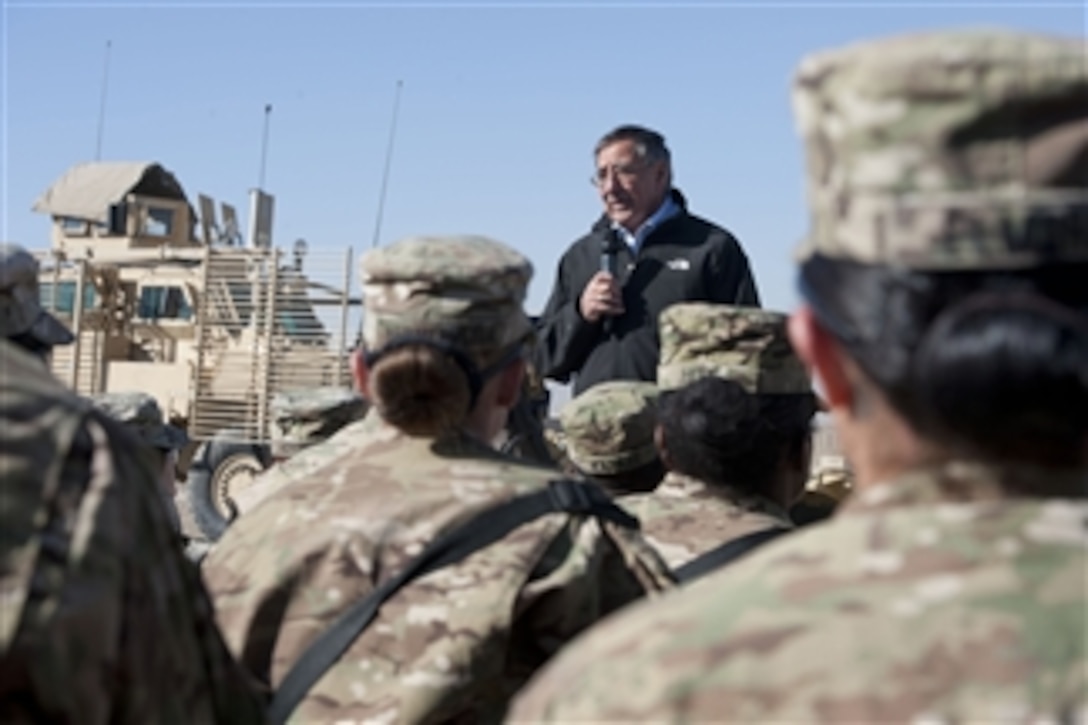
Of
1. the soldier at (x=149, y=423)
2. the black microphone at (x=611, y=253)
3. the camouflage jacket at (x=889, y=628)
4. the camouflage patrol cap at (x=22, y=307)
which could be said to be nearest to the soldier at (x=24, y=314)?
the camouflage patrol cap at (x=22, y=307)

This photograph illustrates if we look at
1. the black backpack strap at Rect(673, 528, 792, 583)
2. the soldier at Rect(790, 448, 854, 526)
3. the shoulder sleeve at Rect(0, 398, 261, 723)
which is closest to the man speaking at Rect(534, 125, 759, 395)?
the soldier at Rect(790, 448, 854, 526)

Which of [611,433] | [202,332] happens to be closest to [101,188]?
[202,332]

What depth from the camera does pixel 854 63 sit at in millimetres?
1654

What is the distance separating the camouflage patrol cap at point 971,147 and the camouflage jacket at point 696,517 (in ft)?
7.21

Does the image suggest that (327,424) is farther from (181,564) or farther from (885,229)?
(885,229)

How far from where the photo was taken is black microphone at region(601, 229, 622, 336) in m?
6.62

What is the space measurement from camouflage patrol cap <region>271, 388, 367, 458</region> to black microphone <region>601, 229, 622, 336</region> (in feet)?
3.95

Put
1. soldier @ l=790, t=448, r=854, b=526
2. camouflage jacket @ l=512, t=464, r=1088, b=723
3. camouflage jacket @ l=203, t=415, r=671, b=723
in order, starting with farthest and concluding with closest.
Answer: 1. soldier @ l=790, t=448, r=854, b=526
2. camouflage jacket @ l=203, t=415, r=671, b=723
3. camouflage jacket @ l=512, t=464, r=1088, b=723

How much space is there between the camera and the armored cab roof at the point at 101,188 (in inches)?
1137

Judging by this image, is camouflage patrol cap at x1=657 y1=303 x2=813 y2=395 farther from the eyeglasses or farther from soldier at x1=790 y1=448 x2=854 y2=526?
the eyeglasses

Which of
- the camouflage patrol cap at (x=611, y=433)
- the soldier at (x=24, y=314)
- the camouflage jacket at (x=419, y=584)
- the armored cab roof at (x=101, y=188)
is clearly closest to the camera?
the camouflage jacket at (x=419, y=584)

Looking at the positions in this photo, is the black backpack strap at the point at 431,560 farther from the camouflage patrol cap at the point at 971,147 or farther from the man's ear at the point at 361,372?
the camouflage patrol cap at the point at 971,147

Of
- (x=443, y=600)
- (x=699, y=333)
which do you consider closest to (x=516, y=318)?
(x=443, y=600)

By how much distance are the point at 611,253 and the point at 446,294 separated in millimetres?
3396
